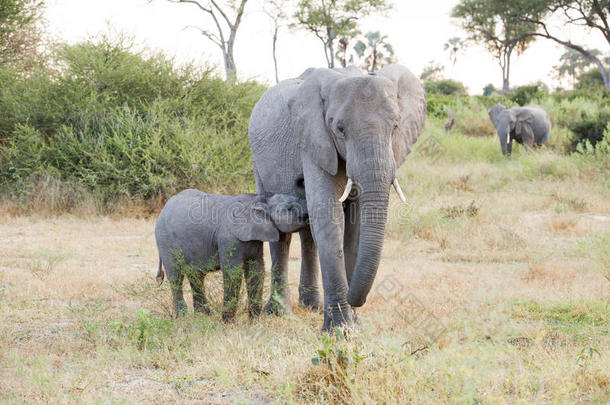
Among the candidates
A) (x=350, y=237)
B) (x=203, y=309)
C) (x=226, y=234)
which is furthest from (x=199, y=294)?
(x=350, y=237)

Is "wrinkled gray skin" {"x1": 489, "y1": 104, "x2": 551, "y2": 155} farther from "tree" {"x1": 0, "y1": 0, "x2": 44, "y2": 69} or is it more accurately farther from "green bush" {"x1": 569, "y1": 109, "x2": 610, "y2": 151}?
"tree" {"x1": 0, "y1": 0, "x2": 44, "y2": 69}

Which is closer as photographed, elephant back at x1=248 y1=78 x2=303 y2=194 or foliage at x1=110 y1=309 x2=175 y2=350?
foliage at x1=110 y1=309 x2=175 y2=350

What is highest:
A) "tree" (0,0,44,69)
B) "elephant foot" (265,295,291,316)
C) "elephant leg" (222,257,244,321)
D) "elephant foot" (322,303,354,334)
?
"tree" (0,0,44,69)

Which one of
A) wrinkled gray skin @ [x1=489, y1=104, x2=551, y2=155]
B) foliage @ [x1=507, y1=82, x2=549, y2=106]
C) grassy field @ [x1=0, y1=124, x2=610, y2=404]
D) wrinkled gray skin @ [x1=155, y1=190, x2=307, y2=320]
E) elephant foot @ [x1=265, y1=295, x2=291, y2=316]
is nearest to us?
grassy field @ [x1=0, y1=124, x2=610, y2=404]

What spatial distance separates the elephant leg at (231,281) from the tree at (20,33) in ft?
39.3

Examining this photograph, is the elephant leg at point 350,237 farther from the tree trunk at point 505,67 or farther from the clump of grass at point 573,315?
the tree trunk at point 505,67

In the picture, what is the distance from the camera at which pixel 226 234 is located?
486 cm

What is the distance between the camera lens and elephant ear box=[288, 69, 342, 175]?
4402mm

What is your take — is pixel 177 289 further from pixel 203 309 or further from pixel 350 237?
pixel 350 237

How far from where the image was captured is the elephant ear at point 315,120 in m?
4.40

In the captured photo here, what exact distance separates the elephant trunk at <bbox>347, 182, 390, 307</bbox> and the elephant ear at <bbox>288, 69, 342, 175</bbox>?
1.35 feet

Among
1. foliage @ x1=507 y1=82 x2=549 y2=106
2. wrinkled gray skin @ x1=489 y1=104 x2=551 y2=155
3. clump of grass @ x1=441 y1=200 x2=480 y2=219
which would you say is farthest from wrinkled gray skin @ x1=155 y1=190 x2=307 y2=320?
foliage @ x1=507 y1=82 x2=549 y2=106

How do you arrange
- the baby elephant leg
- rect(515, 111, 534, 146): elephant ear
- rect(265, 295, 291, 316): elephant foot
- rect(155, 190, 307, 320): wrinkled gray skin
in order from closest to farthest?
rect(155, 190, 307, 320): wrinkled gray skin
the baby elephant leg
rect(265, 295, 291, 316): elephant foot
rect(515, 111, 534, 146): elephant ear

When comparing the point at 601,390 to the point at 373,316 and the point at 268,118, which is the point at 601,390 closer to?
the point at 373,316
